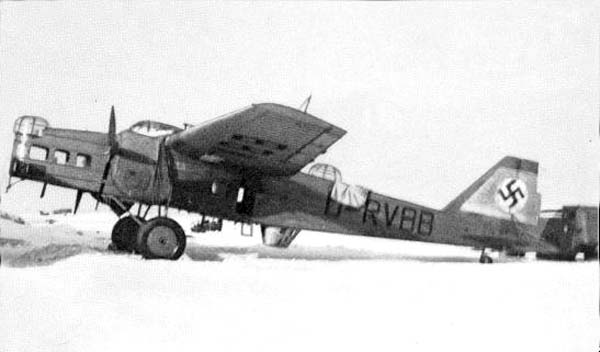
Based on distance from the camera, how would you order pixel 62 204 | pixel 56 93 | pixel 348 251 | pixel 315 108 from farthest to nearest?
pixel 348 251 → pixel 62 204 → pixel 315 108 → pixel 56 93

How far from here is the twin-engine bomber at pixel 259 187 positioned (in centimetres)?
382

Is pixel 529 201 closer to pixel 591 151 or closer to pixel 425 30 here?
pixel 591 151

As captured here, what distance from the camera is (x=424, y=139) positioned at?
3.61 m

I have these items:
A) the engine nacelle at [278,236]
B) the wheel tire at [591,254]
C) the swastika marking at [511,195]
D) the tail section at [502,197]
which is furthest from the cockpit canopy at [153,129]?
the wheel tire at [591,254]

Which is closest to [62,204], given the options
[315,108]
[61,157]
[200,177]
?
[61,157]

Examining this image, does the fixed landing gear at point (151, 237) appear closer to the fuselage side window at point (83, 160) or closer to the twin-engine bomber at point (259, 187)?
the twin-engine bomber at point (259, 187)

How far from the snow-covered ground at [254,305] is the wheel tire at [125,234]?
0.11 meters

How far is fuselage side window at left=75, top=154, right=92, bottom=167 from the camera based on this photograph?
4023 mm

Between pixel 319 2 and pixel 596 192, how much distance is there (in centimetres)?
211

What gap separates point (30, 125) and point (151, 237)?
124 cm

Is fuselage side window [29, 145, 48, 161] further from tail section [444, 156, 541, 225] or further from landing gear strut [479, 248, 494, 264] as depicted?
landing gear strut [479, 248, 494, 264]

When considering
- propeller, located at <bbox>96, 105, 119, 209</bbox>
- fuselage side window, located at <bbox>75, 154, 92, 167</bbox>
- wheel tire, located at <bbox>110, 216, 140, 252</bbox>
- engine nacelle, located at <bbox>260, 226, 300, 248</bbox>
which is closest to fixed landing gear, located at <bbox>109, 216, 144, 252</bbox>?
wheel tire, located at <bbox>110, 216, 140, 252</bbox>

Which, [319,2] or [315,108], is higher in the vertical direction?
[319,2]

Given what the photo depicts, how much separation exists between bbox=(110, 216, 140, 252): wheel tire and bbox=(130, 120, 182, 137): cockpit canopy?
26.9 inches
